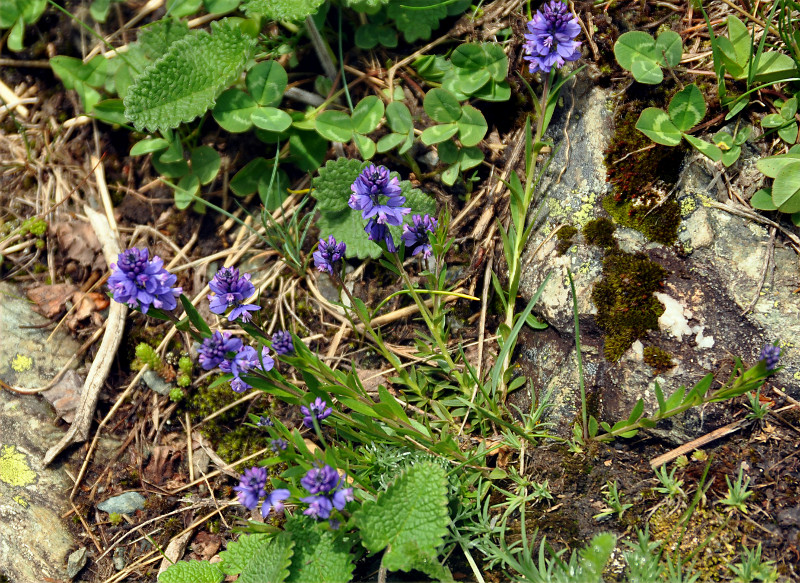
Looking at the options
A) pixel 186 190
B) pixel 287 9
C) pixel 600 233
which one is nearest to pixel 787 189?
pixel 600 233

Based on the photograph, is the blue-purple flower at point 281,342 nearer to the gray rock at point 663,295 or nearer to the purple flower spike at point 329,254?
the purple flower spike at point 329,254

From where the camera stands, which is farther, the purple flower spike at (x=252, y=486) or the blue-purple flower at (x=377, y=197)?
the blue-purple flower at (x=377, y=197)

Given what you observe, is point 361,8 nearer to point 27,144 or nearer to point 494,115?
point 494,115

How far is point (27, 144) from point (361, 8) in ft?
7.69

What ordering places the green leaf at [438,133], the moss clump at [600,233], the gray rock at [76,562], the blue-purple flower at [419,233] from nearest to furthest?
the blue-purple flower at [419,233] → the moss clump at [600,233] → the gray rock at [76,562] → the green leaf at [438,133]

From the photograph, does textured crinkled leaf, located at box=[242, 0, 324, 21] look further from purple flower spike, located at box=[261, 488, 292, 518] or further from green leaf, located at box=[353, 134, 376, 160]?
purple flower spike, located at box=[261, 488, 292, 518]

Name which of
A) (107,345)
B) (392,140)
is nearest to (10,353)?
(107,345)

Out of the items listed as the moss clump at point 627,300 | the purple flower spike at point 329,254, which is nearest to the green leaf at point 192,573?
the purple flower spike at point 329,254

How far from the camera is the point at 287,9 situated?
3225 mm

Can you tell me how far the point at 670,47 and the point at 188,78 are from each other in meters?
2.60

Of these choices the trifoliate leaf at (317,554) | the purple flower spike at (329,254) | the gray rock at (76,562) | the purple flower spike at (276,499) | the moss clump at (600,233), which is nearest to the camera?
the purple flower spike at (276,499)

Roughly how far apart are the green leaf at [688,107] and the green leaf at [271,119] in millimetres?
2028

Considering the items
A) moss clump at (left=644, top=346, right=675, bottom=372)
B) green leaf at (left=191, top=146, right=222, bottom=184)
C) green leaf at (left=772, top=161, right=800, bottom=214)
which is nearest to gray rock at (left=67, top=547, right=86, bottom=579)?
green leaf at (left=191, top=146, right=222, bottom=184)

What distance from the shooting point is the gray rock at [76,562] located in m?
3.00
